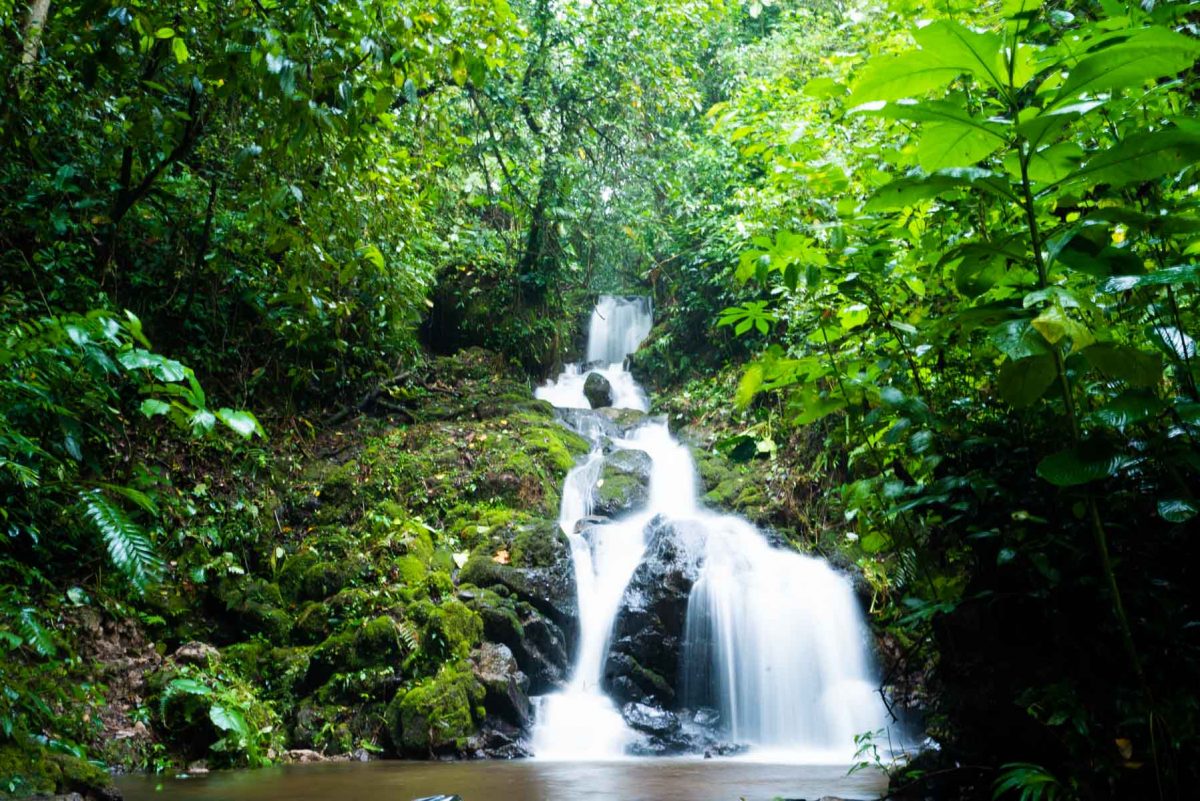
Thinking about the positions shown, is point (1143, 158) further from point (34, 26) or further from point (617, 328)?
point (617, 328)

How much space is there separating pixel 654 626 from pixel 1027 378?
680 cm

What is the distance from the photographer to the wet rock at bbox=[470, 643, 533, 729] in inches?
274

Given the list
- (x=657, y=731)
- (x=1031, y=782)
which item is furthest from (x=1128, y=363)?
(x=657, y=731)

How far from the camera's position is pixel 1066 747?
2307 millimetres

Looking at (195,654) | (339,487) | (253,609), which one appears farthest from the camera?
(339,487)

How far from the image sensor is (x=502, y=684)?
6984mm

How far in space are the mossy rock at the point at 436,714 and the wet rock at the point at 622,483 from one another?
408cm

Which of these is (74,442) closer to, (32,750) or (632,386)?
(32,750)

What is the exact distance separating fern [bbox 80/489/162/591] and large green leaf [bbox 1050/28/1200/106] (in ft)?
9.58

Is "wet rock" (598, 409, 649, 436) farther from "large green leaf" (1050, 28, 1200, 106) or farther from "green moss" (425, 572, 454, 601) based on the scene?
"large green leaf" (1050, 28, 1200, 106)

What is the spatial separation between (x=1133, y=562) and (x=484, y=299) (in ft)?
44.0

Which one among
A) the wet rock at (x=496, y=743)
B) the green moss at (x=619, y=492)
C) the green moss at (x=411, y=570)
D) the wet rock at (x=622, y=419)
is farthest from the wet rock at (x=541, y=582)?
the wet rock at (x=622, y=419)

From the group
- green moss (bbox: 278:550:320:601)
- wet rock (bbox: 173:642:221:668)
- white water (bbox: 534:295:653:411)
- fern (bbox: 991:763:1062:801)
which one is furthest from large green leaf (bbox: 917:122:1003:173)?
white water (bbox: 534:295:653:411)

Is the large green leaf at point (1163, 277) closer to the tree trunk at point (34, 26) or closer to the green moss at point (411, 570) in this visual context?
the tree trunk at point (34, 26)
